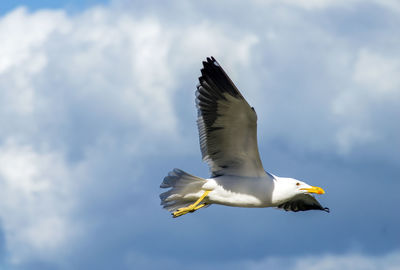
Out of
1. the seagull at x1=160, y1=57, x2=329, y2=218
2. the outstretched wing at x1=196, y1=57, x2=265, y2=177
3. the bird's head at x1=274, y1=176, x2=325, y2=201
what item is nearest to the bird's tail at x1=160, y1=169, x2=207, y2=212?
the seagull at x1=160, y1=57, x2=329, y2=218

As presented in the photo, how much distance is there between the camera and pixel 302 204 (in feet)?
59.6

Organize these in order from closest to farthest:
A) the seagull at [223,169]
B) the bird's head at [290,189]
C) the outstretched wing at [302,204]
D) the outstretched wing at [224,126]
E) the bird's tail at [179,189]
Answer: the outstretched wing at [224,126] → the seagull at [223,169] → the bird's head at [290,189] → the bird's tail at [179,189] → the outstretched wing at [302,204]

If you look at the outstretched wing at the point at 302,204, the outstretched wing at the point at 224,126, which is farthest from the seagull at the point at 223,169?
the outstretched wing at the point at 302,204

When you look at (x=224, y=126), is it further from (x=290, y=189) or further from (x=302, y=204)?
(x=302, y=204)

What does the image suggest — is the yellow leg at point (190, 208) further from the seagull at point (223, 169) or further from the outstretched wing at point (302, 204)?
the outstretched wing at point (302, 204)

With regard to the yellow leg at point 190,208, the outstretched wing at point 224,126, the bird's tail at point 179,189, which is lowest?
the yellow leg at point 190,208

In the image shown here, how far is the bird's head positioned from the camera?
16.3 metres

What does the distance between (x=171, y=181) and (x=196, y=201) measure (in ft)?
1.85

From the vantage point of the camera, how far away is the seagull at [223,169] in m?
15.8

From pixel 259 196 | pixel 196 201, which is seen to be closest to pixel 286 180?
pixel 259 196

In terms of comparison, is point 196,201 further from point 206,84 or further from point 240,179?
point 206,84

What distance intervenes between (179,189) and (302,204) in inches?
109

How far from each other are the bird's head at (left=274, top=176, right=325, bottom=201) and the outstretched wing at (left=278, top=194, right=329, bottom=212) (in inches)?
54.7

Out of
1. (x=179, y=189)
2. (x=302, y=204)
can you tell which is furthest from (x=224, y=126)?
(x=302, y=204)
